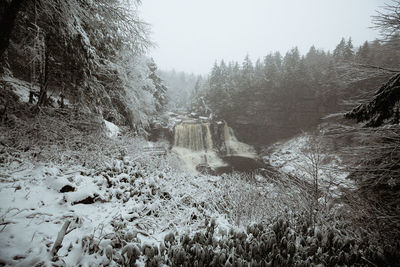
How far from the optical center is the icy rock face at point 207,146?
21.9m

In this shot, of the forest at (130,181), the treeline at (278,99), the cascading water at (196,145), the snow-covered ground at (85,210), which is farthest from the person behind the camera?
the treeline at (278,99)

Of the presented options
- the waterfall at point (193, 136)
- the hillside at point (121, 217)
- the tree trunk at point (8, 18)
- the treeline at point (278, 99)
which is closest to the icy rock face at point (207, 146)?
the waterfall at point (193, 136)

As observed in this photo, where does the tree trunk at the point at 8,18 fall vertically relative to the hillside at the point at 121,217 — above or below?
above

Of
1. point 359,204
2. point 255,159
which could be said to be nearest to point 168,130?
point 255,159

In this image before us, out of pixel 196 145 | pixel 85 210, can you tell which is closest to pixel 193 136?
pixel 196 145

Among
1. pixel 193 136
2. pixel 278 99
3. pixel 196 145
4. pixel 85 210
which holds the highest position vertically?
pixel 278 99

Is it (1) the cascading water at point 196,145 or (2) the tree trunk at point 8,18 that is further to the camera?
(1) the cascading water at point 196,145

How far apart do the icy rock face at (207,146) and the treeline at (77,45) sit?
1507 cm

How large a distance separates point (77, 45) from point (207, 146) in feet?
68.8

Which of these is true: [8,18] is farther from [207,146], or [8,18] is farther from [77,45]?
[207,146]

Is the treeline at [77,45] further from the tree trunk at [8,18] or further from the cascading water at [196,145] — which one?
the cascading water at [196,145]

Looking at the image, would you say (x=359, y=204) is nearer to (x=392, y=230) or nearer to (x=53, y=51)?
(x=392, y=230)

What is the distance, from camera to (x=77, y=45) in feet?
15.0

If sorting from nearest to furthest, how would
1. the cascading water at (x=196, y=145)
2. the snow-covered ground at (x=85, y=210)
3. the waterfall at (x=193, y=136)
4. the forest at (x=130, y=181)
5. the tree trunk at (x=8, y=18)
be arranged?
1. the snow-covered ground at (x=85, y=210)
2. the forest at (x=130, y=181)
3. the tree trunk at (x=8, y=18)
4. the cascading water at (x=196, y=145)
5. the waterfall at (x=193, y=136)
